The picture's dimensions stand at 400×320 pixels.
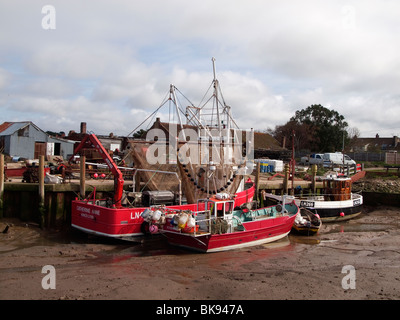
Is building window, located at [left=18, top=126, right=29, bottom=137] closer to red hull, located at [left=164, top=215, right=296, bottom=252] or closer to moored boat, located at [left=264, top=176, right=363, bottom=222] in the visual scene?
moored boat, located at [left=264, top=176, right=363, bottom=222]

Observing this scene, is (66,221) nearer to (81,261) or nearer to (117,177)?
(117,177)

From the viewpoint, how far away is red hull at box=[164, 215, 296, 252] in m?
13.0

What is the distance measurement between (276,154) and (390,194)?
65.5ft

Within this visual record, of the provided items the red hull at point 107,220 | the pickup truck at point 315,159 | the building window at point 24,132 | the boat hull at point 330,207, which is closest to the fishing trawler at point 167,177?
the red hull at point 107,220

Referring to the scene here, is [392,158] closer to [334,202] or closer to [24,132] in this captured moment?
[334,202]

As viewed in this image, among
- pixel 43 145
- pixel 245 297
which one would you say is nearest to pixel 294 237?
pixel 245 297

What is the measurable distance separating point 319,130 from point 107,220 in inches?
1849

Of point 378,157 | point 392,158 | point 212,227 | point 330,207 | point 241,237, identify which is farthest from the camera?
point 378,157

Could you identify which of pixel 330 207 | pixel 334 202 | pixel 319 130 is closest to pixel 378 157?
pixel 319 130

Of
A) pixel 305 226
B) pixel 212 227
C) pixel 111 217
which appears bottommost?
Answer: pixel 305 226

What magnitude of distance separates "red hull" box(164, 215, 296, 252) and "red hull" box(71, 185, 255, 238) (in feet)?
4.77

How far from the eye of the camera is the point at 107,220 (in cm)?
1354

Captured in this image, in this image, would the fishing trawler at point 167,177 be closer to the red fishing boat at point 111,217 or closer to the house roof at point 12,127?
the red fishing boat at point 111,217

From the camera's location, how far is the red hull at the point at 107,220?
1352 cm
